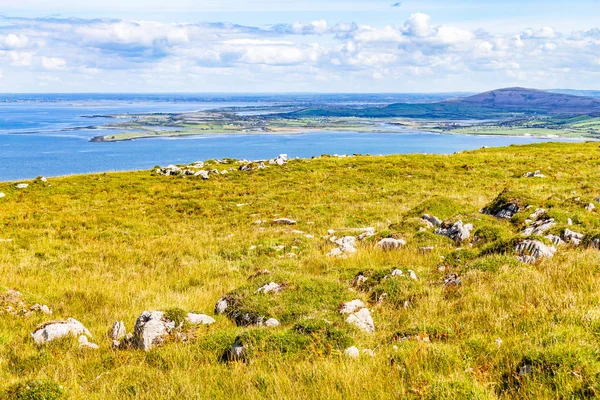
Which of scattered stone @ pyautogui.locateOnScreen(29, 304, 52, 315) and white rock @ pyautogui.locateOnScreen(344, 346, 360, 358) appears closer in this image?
white rock @ pyautogui.locateOnScreen(344, 346, 360, 358)

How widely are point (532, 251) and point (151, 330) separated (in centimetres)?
1139

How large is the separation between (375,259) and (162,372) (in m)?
10.4

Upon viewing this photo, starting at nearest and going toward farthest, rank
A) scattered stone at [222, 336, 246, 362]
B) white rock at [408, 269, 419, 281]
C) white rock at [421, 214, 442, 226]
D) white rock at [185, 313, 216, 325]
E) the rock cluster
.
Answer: scattered stone at [222, 336, 246, 362]
the rock cluster
white rock at [185, 313, 216, 325]
white rock at [408, 269, 419, 281]
white rock at [421, 214, 442, 226]

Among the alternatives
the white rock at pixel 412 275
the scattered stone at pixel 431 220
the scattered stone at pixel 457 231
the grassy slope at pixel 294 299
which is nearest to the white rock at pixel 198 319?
the grassy slope at pixel 294 299

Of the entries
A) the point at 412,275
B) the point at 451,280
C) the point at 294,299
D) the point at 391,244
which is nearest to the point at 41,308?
the point at 294,299

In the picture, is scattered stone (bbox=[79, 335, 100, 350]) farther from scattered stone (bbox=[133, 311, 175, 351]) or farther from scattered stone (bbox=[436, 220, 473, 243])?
scattered stone (bbox=[436, 220, 473, 243])

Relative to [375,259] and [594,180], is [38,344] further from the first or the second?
[594,180]

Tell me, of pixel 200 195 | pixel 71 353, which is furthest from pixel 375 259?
pixel 200 195

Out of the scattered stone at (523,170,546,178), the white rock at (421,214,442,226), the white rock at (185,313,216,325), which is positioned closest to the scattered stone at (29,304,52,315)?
the white rock at (185,313,216,325)

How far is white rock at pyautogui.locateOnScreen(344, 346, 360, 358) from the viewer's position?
306 inches

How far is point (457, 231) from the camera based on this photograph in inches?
744

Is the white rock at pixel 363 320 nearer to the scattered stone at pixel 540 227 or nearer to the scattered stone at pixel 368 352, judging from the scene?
the scattered stone at pixel 368 352

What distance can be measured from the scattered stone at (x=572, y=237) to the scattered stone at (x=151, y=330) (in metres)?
13.0

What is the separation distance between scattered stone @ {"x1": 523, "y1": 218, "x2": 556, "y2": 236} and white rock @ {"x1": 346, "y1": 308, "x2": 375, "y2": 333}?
907 centimetres
